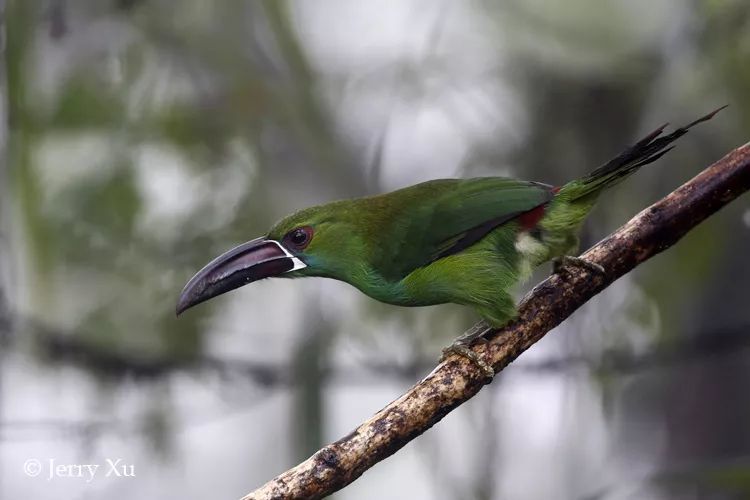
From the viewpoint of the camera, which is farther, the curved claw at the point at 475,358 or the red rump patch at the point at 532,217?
the red rump patch at the point at 532,217

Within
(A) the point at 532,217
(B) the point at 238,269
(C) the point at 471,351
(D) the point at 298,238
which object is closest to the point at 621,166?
(A) the point at 532,217

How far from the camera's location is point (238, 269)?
10.7 feet

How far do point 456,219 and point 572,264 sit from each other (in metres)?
0.44

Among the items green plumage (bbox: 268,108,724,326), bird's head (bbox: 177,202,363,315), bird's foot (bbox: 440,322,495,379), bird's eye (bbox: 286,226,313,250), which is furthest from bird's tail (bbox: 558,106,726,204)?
bird's eye (bbox: 286,226,313,250)

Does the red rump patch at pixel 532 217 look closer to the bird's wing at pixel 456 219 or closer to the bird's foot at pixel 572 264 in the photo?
the bird's wing at pixel 456 219

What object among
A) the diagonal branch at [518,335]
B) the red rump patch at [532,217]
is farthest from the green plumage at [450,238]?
the diagonal branch at [518,335]

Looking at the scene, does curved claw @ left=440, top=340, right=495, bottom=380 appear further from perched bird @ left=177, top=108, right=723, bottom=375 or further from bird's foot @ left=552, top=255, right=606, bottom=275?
bird's foot @ left=552, top=255, right=606, bottom=275

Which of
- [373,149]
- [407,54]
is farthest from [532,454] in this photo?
[407,54]

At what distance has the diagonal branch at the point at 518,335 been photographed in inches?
105

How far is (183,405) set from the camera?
509 cm

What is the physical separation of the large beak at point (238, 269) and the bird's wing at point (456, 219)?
0.37 metres

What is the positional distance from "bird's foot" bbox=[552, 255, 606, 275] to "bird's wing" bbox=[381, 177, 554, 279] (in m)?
0.22

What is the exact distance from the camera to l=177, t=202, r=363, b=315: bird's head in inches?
128

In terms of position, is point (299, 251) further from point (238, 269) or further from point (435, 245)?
point (435, 245)
